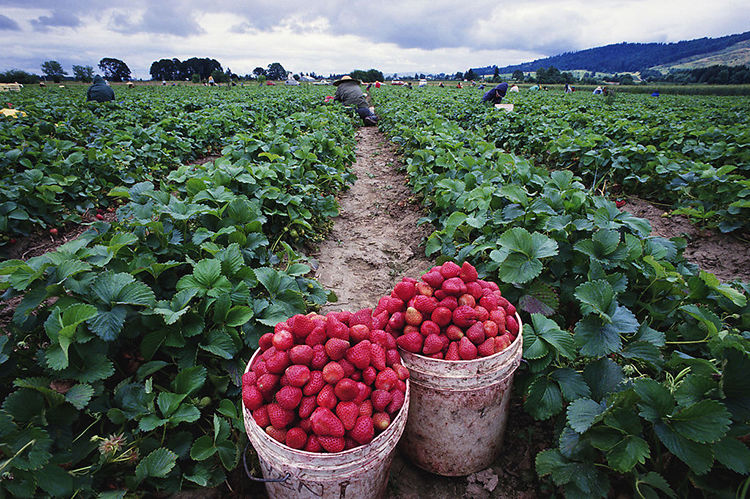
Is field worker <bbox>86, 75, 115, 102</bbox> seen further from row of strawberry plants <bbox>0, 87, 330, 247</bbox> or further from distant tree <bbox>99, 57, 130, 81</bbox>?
distant tree <bbox>99, 57, 130, 81</bbox>

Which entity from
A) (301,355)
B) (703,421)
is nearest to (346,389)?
(301,355)

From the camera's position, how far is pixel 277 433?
1413 mm

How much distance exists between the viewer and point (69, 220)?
4926 mm

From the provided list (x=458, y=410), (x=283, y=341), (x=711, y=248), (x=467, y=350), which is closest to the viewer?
(x=283, y=341)

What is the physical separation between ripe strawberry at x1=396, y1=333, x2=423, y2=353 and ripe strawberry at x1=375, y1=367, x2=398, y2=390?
0.71ft

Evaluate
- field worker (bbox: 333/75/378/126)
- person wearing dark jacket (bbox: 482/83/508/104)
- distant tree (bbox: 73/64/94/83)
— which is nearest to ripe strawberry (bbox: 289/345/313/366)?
field worker (bbox: 333/75/378/126)

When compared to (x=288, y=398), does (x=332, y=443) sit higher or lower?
lower

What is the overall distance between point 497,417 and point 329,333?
3.60ft

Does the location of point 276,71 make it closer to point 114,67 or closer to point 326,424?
point 114,67

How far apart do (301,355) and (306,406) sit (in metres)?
0.20

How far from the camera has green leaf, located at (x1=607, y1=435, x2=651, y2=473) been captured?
1394 millimetres

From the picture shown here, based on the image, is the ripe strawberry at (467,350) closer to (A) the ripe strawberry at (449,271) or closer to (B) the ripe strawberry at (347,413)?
(A) the ripe strawberry at (449,271)

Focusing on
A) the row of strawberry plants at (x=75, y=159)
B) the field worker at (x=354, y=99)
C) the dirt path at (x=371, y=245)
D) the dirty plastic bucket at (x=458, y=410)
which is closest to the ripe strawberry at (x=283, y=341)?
the dirty plastic bucket at (x=458, y=410)

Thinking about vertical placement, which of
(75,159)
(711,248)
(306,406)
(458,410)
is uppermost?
(75,159)
